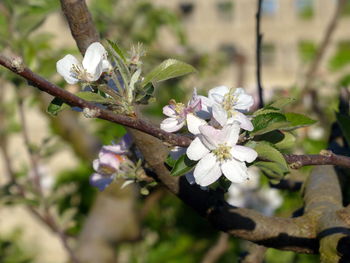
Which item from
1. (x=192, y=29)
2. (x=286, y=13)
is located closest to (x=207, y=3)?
(x=192, y=29)

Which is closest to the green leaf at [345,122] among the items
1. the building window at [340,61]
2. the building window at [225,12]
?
the building window at [340,61]

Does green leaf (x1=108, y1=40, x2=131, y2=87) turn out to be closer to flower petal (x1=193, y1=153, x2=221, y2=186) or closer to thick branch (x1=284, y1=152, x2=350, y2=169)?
flower petal (x1=193, y1=153, x2=221, y2=186)

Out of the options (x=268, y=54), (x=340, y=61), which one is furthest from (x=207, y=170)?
(x=268, y=54)

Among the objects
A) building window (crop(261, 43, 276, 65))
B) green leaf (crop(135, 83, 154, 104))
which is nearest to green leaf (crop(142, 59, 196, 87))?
Result: green leaf (crop(135, 83, 154, 104))

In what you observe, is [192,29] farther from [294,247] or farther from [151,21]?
[294,247]

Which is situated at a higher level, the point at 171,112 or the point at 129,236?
the point at 171,112

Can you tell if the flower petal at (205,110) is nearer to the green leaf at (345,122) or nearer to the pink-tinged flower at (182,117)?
Result: the pink-tinged flower at (182,117)

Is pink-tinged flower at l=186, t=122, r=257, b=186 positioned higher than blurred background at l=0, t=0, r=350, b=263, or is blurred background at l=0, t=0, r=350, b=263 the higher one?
pink-tinged flower at l=186, t=122, r=257, b=186
